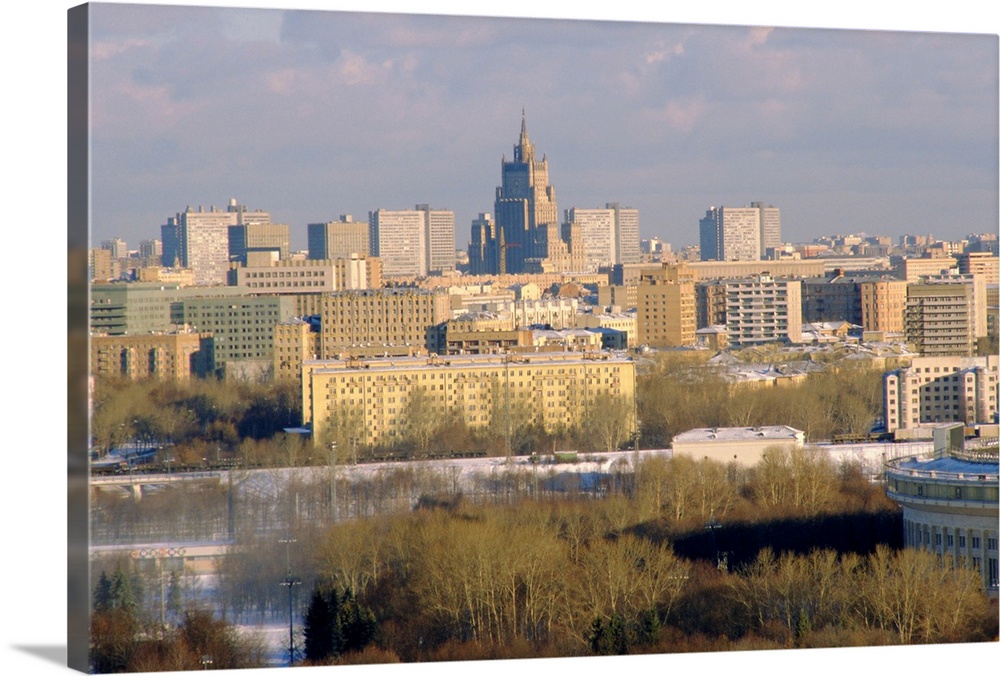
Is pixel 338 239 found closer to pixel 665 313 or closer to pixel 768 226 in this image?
pixel 768 226

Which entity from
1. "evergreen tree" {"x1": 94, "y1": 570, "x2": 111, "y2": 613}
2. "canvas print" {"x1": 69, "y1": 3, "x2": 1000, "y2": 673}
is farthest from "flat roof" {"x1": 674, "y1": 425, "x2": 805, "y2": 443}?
"evergreen tree" {"x1": 94, "y1": 570, "x2": 111, "y2": 613}

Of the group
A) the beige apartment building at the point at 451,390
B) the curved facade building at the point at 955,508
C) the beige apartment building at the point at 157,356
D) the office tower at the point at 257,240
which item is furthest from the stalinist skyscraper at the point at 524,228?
the curved facade building at the point at 955,508

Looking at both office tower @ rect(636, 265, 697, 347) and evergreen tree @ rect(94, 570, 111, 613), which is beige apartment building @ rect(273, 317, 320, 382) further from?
evergreen tree @ rect(94, 570, 111, 613)

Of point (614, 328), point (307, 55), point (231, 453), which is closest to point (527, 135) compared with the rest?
point (307, 55)

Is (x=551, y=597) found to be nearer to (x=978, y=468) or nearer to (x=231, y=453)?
(x=978, y=468)

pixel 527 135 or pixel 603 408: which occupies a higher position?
pixel 527 135

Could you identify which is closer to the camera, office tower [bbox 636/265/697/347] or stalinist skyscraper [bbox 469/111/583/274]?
stalinist skyscraper [bbox 469/111/583/274]
